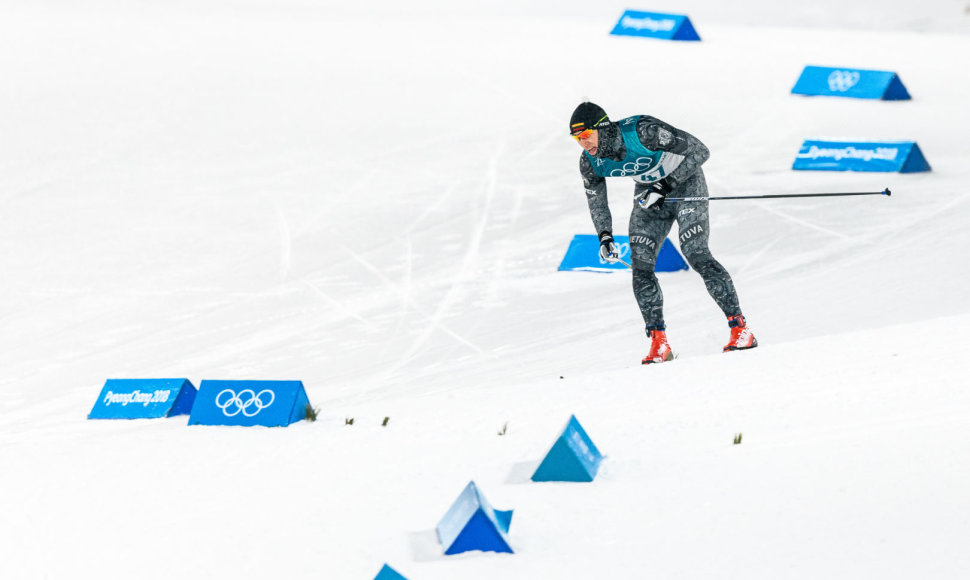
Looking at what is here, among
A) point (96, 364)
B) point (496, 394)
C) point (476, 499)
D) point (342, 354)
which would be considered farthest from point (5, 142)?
point (476, 499)

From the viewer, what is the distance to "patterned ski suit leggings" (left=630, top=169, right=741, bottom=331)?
7.00m

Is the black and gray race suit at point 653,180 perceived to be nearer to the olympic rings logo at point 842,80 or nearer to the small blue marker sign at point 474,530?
the small blue marker sign at point 474,530

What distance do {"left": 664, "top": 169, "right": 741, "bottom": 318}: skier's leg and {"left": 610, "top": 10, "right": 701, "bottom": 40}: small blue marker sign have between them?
1542cm

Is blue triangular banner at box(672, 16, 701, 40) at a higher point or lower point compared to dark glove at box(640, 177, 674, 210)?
higher

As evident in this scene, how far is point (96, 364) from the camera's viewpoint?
386 inches

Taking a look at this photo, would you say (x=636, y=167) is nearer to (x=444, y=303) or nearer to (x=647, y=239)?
(x=647, y=239)

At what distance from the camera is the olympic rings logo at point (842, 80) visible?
17312 mm

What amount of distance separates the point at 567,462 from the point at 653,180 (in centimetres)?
284

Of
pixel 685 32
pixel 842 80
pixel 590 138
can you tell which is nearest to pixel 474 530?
pixel 590 138

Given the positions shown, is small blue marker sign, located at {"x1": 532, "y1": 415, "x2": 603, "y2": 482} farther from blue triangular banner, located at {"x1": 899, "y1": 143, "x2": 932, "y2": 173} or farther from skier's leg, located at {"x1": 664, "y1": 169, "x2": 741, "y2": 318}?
blue triangular banner, located at {"x1": 899, "y1": 143, "x2": 932, "y2": 173}

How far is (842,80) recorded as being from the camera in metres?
17.4

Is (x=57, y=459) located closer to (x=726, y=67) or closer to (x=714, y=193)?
(x=714, y=193)

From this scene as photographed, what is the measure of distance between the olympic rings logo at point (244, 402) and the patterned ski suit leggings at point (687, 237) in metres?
2.35

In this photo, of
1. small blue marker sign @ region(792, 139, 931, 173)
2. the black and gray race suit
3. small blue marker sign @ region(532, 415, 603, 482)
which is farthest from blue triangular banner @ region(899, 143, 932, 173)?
small blue marker sign @ region(532, 415, 603, 482)
